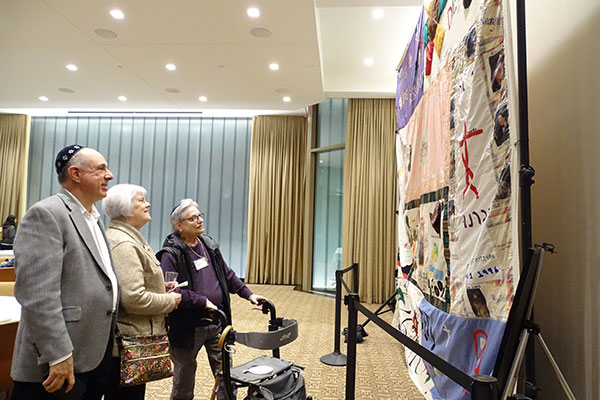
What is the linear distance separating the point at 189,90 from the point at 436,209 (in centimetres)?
560

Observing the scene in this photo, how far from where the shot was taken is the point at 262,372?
186 centimetres

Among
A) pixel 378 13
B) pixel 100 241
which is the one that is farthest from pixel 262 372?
pixel 378 13

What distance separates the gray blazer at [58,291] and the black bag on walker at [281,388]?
2.27 ft

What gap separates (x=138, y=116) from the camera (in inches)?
371

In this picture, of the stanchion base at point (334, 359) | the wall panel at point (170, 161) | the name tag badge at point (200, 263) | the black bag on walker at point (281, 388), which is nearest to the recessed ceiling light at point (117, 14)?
the name tag badge at point (200, 263)

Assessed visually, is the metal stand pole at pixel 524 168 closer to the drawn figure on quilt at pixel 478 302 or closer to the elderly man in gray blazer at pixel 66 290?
the drawn figure on quilt at pixel 478 302

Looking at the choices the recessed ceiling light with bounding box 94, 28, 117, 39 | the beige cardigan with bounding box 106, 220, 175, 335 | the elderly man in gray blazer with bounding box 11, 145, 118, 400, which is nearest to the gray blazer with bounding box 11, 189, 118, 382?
the elderly man in gray blazer with bounding box 11, 145, 118, 400

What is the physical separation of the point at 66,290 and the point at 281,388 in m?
1.07

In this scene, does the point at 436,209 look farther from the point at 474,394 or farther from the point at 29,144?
the point at 29,144

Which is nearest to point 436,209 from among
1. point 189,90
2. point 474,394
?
point 474,394

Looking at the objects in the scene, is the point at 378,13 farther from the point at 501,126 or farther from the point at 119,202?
the point at 119,202

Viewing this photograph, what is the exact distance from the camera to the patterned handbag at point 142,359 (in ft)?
5.40

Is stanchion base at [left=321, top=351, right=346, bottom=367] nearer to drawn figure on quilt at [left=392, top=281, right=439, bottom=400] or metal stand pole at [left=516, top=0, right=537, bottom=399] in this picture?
drawn figure on quilt at [left=392, top=281, right=439, bottom=400]

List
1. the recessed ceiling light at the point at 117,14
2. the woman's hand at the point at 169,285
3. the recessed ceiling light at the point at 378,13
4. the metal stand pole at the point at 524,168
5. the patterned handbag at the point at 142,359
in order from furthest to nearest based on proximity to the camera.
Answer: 1. the recessed ceiling light at the point at 378,13
2. the recessed ceiling light at the point at 117,14
3. the woman's hand at the point at 169,285
4. the patterned handbag at the point at 142,359
5. the metal stand pole at the point at 524,168
